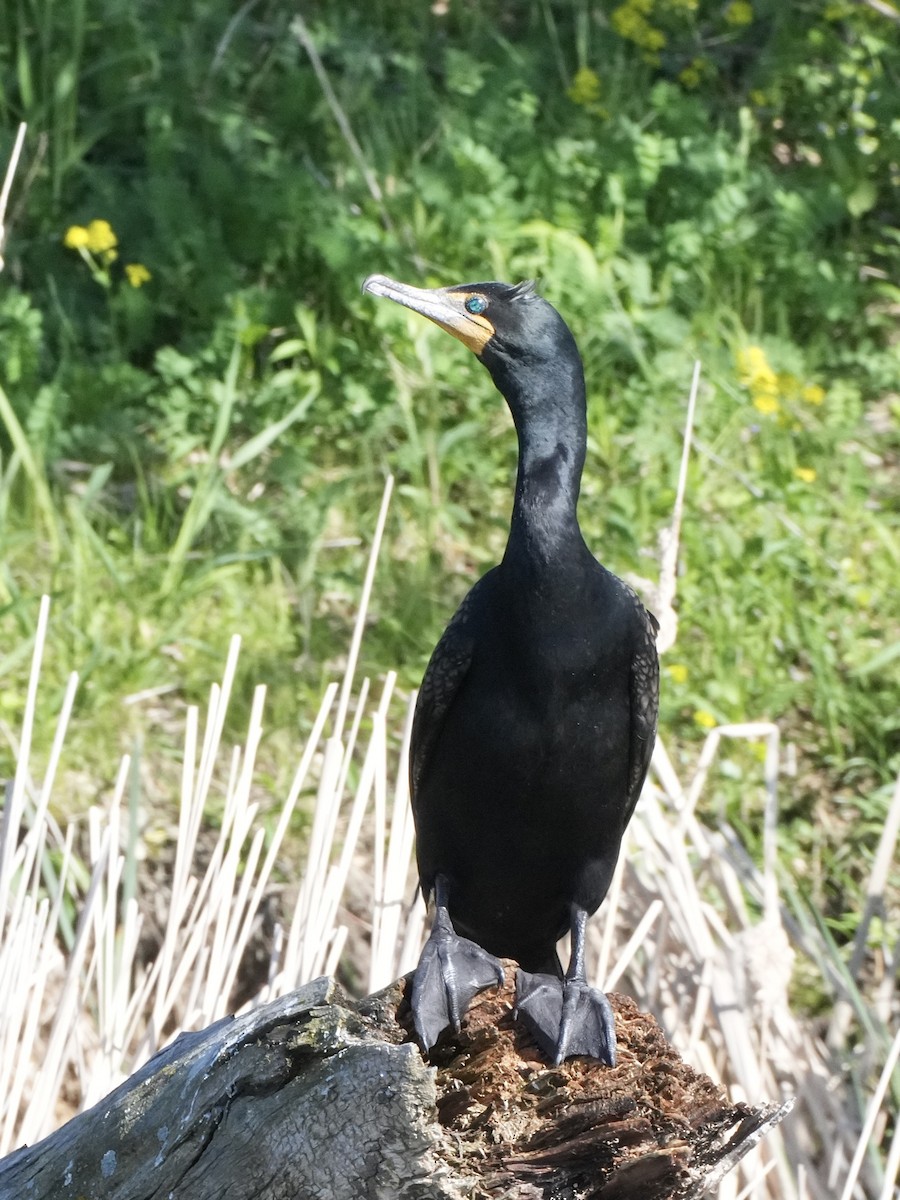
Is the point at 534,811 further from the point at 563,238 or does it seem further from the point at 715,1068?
the point at 563,238

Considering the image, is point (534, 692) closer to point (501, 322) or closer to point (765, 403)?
point (501, 322)

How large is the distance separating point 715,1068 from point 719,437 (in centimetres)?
245

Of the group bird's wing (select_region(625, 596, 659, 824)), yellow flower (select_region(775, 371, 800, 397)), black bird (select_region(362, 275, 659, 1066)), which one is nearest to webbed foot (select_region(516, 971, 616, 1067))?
black bird (select_region(362, 275, 659, 1066))

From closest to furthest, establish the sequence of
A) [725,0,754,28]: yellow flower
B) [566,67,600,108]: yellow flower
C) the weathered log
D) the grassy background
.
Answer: the weathered log → the grassy background → [566,67,600,108]: yellow flower → [725,0,754,28]: yellow flower

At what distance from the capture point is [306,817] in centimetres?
424

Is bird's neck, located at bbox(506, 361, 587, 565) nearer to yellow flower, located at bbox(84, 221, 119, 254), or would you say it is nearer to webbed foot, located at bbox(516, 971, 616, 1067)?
webbed foot, located at bbox(516, 971, 616, 1067)

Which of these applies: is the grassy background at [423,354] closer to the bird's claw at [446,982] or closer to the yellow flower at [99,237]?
the yellow flower at [99,237]

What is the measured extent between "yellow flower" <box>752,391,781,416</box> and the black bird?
6.86ft

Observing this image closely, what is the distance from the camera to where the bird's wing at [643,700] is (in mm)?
2945

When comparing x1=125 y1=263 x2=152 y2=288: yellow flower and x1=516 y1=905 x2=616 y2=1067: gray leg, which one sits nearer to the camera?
x1=516 y1=905 x2=616 y2=1067: gray leg

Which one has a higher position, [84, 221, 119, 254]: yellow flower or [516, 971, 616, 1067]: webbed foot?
[84, 221, 119, 254]: yellow flower

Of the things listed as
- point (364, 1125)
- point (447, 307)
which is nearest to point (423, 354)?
point (447, 307)

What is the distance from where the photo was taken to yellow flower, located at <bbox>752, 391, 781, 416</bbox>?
495 cm

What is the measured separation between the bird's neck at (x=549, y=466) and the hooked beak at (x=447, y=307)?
15 centimetres
